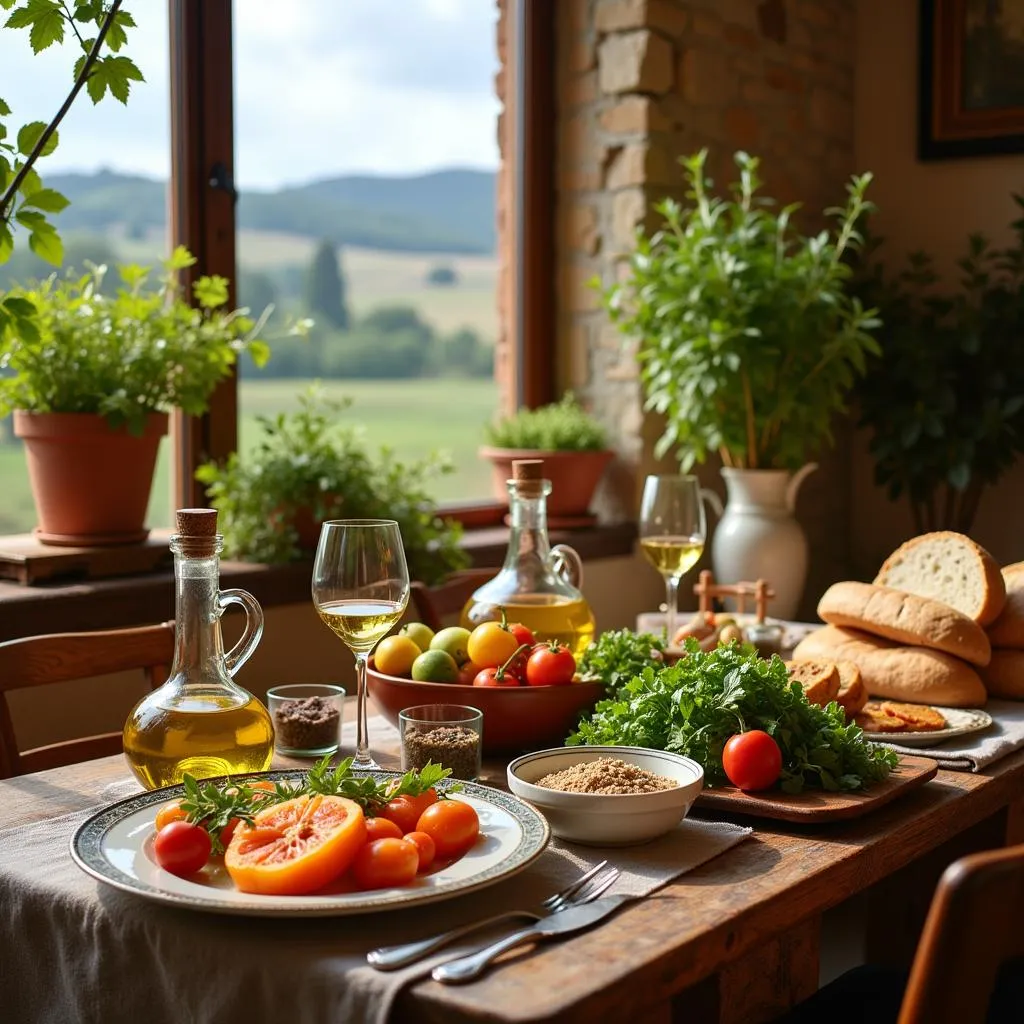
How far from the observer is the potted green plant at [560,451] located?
346 centimetres

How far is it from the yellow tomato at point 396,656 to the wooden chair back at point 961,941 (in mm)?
824

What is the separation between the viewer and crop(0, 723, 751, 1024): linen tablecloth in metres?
0.99

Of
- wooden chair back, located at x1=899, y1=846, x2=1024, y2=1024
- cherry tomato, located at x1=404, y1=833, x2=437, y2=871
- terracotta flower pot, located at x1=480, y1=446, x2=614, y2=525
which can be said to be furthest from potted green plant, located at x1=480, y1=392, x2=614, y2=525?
wooden chair back, located at x1=899, y1=846, x2=1024, y2=1024

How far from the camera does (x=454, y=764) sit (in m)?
1.39

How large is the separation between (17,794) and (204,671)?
27cm

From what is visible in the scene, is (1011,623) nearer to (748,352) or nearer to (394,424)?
(748,352)

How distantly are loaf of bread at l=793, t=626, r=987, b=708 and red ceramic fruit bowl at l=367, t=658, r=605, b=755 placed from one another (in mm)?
419

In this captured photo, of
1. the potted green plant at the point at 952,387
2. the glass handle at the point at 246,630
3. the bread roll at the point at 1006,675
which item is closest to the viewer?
the glass handle at the point at 246,630

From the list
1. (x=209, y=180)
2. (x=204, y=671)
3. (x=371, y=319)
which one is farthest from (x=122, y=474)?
(x=204, y=671)

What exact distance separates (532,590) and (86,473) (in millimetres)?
1071

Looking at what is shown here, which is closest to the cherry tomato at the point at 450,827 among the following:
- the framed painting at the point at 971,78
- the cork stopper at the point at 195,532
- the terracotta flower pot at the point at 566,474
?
the cork stopper at the point at 195,532

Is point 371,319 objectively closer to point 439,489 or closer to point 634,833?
point 439,489

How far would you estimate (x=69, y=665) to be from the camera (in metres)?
1.77

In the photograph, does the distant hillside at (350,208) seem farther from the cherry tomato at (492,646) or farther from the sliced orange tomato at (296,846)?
the sliced orange tomato at (296,846)
